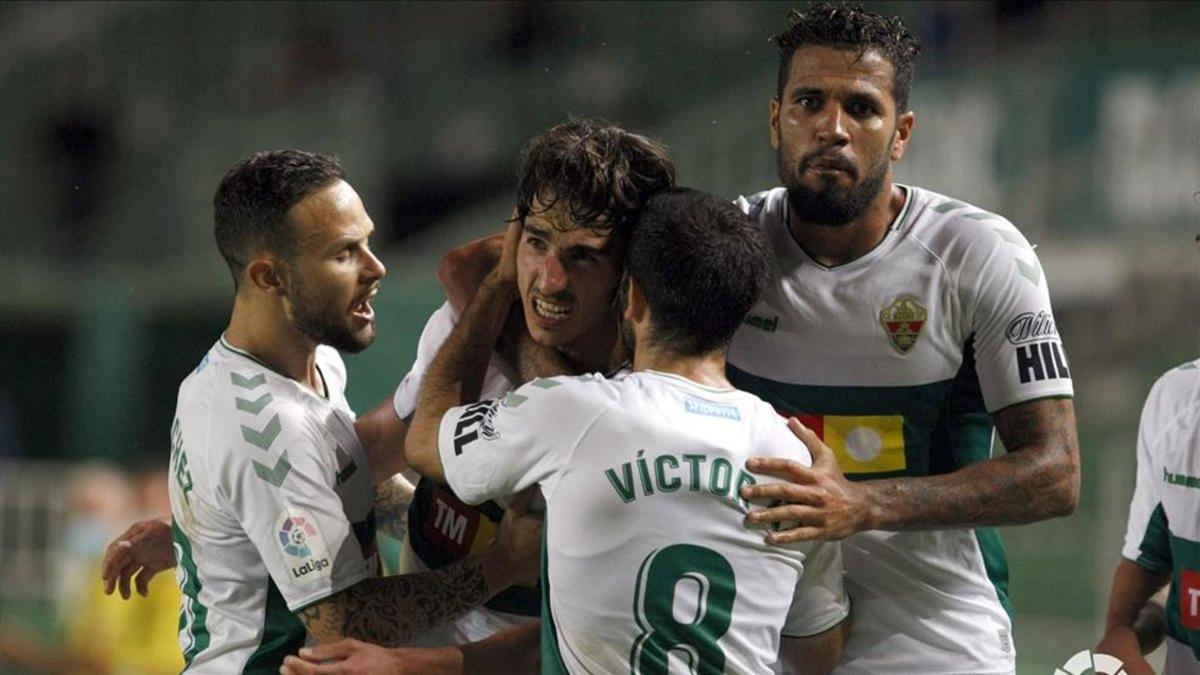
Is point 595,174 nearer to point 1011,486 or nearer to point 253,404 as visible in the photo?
point 253,404

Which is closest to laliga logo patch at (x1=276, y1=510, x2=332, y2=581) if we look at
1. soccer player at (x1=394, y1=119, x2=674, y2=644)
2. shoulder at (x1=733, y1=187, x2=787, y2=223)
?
soccer player at (x1=394, y1=119, x2=674, y2=644)

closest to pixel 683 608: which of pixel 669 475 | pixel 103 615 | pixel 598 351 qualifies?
pixel 669 475

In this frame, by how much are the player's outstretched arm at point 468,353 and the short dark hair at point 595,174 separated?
12 cm

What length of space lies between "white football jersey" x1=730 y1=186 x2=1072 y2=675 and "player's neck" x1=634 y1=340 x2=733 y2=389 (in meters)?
0.45

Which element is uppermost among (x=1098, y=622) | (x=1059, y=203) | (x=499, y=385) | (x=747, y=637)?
(x=1059, y=203)

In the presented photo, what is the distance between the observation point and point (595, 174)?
3.26m

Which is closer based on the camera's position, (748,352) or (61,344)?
(748,352)

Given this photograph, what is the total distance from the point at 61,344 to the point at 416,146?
3.98 meters

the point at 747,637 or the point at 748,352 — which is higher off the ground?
the point at 748,352

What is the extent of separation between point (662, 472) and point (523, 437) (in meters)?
0.27

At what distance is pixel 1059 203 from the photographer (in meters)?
9.25

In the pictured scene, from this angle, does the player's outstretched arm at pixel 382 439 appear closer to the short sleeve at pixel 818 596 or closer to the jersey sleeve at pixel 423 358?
the jersey sleeve at pixel 423 358

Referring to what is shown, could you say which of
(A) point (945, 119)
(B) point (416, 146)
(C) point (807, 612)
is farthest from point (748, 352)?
(B) point (416, 146)

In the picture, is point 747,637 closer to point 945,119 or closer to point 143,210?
point 945,119
